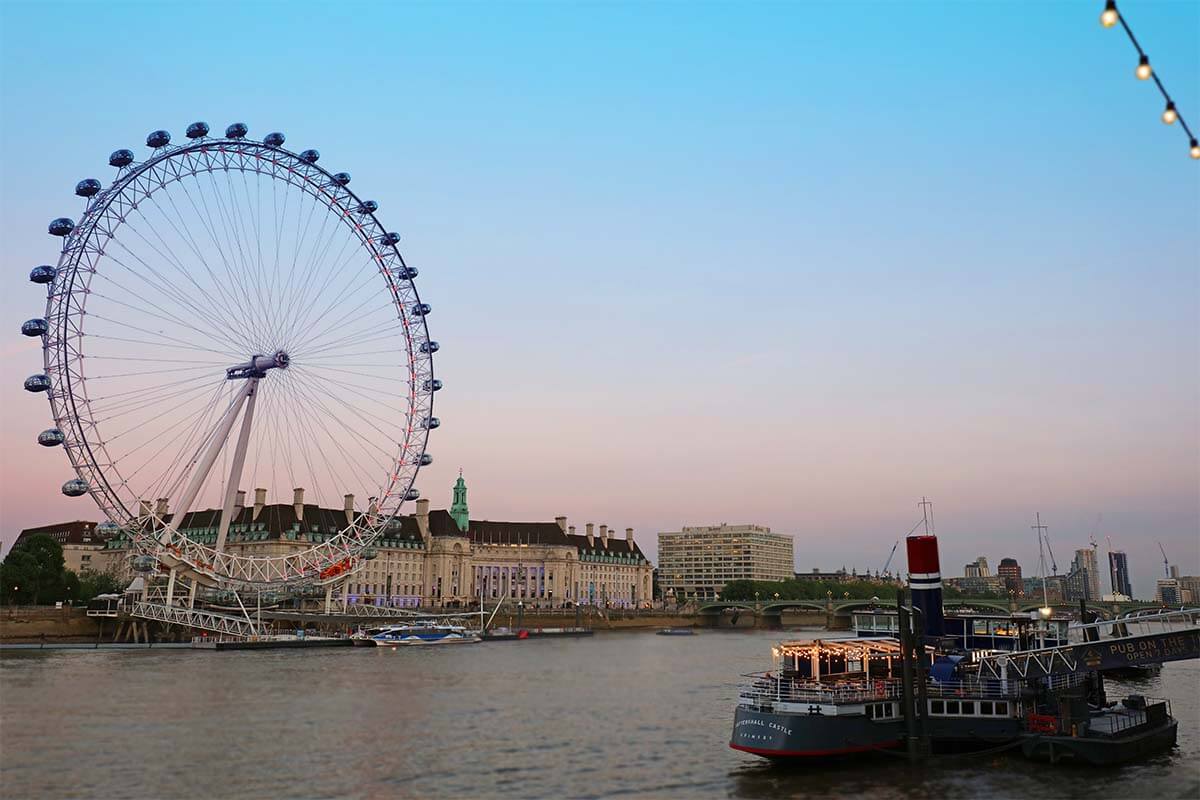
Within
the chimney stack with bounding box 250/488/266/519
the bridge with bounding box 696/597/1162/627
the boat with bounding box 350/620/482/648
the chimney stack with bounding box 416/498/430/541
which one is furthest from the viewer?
the chimney stack with bounding box 416/498/430/541

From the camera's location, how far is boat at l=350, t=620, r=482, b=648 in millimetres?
111562

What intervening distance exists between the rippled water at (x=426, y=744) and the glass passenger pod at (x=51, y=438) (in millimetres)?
15079

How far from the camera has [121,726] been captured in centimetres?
4303

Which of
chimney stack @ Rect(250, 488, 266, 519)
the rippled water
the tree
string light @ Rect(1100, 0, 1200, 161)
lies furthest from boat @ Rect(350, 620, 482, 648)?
string light @ Rect(1100, 0, 1200, 161)

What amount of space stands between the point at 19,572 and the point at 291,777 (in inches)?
3537

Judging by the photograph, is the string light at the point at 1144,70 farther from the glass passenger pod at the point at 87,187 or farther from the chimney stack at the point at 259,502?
the chimney stack at the point at 259,502

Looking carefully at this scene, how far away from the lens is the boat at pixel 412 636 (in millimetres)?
111562

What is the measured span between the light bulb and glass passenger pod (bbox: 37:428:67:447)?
75.9m

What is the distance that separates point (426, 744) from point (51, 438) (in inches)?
1834

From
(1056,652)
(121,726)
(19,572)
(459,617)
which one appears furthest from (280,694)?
(459,617)

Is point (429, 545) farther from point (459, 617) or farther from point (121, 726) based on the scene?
point (121, 726)

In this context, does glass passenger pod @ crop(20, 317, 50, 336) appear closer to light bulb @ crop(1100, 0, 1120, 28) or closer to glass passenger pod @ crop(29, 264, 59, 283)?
glass passenger pod @ crop(29, 264, 59, 283)

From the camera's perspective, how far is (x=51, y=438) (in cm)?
7388

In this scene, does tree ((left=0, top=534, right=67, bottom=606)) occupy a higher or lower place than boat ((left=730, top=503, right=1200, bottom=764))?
higher
